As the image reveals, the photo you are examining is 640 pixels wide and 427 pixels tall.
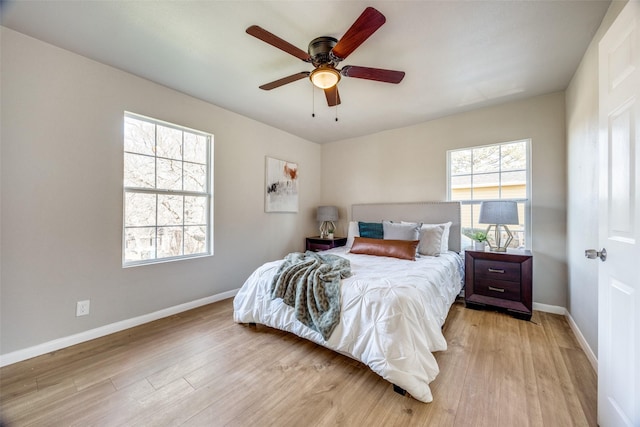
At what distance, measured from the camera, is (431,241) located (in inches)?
122

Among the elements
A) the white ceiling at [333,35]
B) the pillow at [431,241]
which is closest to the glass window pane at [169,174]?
the white ceiling at [333,35]

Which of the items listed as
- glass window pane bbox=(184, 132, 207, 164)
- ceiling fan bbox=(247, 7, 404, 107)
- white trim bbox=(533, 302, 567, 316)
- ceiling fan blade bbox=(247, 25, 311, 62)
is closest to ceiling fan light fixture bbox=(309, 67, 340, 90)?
ceiling fan bbox=(247, 7, 404, 107)

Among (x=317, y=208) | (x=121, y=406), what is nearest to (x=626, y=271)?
(x=121, y=406)

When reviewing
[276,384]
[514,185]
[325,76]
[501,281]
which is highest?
[325,76]

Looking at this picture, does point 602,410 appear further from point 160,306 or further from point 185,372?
point 160,306

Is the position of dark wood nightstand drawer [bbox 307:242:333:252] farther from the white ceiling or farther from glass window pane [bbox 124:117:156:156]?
glass window pane [bbox 124:117:156:156]

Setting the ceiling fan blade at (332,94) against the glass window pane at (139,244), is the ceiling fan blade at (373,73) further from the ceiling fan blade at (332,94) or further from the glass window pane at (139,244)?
the glass window pane at (139,244)

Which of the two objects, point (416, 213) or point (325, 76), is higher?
point (325, 76)

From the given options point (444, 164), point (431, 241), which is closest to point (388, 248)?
point (431, 241)

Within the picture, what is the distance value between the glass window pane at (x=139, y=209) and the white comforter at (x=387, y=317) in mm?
1331

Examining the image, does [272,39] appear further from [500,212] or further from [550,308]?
[550,308]

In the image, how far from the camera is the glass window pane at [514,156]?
10.2ft

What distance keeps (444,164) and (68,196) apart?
4249mm

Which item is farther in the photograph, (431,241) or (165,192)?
(431,241)
